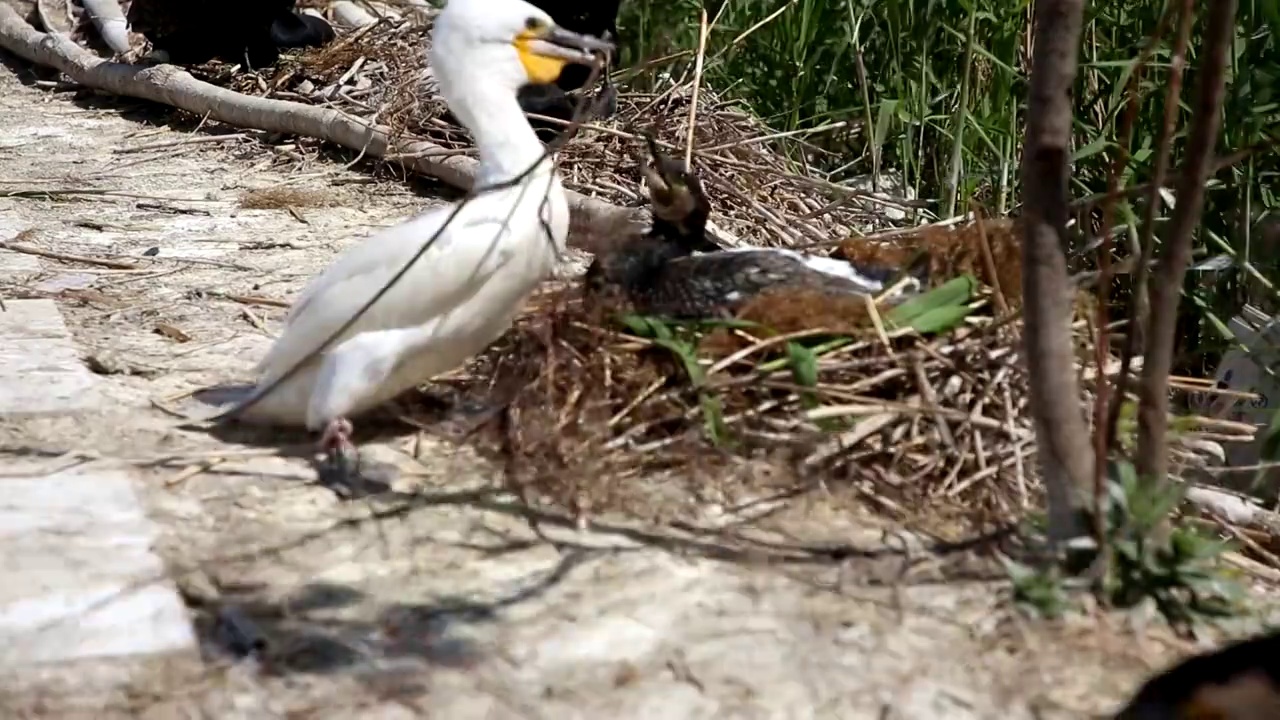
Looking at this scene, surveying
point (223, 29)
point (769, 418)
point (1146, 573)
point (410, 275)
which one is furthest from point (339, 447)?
point (223, 29)

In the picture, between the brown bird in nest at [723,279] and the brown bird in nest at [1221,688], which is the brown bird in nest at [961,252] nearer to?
A: the brown bird in nest at [723,279]

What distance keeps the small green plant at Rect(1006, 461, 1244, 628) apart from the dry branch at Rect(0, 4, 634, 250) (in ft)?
6.09

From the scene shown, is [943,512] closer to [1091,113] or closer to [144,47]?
[1091,113]

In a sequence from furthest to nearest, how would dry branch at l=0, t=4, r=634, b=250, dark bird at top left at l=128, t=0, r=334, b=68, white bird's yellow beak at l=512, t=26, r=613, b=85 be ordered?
1. dark bird at top left at l=128, t=0, r=334, b=68
2. dry branch at l=0, t=4, r=634, b=250
3. white bird's yellow beak at l=512, t=26, r=613, b=85

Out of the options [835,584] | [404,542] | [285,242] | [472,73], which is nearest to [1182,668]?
[835,584]

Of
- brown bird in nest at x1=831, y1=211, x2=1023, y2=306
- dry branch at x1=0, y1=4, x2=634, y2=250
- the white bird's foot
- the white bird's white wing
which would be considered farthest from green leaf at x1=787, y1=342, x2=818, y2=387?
dry branch at x1=0, y1=4, x2=634, y2=250

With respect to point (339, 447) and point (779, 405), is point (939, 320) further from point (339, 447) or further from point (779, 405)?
point (339, 447)

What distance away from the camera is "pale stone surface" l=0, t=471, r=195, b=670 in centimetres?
264

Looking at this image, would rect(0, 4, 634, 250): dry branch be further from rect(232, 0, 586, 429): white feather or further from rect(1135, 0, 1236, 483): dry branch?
rect(1135, 0, 1236, 483): dry branch

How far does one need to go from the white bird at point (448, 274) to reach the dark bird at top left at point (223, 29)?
4.36 metres

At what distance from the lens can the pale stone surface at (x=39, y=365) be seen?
376cm

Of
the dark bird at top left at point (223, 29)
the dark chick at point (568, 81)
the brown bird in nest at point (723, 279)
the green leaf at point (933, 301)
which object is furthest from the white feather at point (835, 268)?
the dark bird at top left at point (223, 29)

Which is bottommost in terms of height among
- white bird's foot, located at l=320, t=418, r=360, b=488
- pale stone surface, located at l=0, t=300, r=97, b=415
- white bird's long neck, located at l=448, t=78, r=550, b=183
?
pale stone surface, located at l=0, t=300, r=97, b=415

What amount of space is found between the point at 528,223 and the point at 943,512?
98 centimetres
